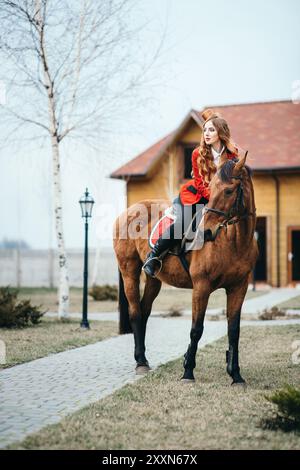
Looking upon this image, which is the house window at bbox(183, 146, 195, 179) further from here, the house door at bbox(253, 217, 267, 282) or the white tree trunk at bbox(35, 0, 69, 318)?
the white tree trunk at bbox(35, 0, 69, 318)

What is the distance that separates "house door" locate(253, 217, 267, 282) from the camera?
28.1m

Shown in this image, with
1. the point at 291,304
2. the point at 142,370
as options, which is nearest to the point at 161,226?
the point at 142,370

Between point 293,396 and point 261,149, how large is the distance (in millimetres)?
24077

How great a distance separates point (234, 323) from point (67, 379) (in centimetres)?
213

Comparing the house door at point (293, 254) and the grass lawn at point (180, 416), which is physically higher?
the house door at point (293, 254)

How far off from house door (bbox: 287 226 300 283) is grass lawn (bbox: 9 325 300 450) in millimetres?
19535

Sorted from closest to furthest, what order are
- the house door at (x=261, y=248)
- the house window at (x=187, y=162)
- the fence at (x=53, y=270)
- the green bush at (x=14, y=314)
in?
the green bush at (x=14, y=314) → the house door at (x=261, y=248) → the house window at (x=187, y=162) → the fence at (x=53, y=270)

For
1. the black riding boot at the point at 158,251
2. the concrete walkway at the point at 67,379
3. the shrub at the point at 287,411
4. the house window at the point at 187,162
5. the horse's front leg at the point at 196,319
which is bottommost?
the concrete walkway at the point at 67,379

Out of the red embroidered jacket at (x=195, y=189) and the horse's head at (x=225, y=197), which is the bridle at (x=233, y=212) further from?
the red embroidered jacket at (x=195, y=189)

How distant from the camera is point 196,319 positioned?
6.61m

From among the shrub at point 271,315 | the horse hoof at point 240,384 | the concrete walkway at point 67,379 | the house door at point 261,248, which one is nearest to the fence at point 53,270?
the house door at point 261,248

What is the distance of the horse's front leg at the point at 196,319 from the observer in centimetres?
646

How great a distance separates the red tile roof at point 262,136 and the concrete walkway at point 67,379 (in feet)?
56.8

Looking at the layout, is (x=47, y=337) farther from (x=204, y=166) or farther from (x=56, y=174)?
(x=204, y=166)
